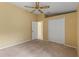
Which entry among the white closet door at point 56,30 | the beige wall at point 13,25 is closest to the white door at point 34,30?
the beige wall at point 13,25

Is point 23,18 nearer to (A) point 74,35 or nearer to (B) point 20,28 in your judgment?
(B) point 20,28

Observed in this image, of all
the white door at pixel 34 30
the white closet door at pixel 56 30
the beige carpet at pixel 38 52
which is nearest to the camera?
the beige carpet at pixel 38 52

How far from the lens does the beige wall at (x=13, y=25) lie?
573 centimetres

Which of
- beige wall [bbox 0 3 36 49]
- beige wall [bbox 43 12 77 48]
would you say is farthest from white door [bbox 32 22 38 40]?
beige wall [bbox 43 12 77 48]

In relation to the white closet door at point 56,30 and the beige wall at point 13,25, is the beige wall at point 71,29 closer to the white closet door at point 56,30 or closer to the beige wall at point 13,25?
the white closet door at point 56,30

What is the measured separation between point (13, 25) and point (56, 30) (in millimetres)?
3320

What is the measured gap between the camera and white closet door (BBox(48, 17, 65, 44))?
22.5ft

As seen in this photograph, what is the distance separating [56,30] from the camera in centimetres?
748

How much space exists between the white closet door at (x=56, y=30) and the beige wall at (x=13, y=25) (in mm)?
1814

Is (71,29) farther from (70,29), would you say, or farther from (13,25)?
(13,25)

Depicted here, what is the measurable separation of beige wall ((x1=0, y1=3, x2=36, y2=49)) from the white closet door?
181 cm

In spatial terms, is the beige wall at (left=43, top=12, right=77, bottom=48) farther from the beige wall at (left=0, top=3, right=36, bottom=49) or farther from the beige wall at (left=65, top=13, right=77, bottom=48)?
the beige wall at (left=0, top=3, right=36, bottom=49)

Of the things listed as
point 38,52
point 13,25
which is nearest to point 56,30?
point 38,52

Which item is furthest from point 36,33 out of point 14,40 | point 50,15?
point 14,40
